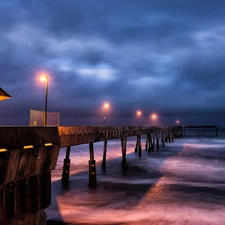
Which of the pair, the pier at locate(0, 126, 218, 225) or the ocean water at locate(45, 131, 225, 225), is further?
the ocean water at locate(45, 131, 225, 225)

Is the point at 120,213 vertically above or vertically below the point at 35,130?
below

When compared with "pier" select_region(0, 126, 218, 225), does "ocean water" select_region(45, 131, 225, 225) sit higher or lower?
lower

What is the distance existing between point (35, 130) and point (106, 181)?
1207cm

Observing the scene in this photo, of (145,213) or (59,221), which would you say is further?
(145,213)

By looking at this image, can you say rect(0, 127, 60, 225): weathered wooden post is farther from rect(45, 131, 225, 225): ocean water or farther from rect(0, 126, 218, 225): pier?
rect(45, 131, 225, 225): ocean water

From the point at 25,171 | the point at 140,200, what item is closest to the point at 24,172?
the point at 25,171

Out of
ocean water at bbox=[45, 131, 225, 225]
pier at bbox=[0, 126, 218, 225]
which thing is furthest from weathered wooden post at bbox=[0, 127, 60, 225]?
ocean water at bbox=[45, 131, 225, 225]

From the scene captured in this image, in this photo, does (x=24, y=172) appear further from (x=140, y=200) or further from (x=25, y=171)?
(x=140, y=200)

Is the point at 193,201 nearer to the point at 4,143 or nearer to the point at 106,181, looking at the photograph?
the point at 106,181

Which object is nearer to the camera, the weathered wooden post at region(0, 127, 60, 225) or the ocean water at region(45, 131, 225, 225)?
the weathered wooden post at region(0, 127, 60, 225)

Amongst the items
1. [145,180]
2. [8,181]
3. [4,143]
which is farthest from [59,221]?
[145,180]

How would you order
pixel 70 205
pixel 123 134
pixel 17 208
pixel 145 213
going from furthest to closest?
1. pixel 123 134
2. pixel 70 205
3. pixel 145 213
4. pixel 17 208

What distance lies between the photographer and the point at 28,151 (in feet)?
22.4

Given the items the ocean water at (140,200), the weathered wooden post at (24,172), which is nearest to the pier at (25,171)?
the weathered wooden post at (24,172)
